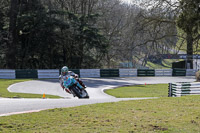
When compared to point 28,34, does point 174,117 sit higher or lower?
lower

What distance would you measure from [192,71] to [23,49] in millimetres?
21527

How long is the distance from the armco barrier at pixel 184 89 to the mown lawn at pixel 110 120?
7232 millimetres

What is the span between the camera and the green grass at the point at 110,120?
24.2 feet

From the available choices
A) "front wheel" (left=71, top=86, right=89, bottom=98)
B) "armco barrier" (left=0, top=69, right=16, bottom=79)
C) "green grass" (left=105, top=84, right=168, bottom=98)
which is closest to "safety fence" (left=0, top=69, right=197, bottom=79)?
"armco barrier" (left=0, top=69, right=16, bottom=79)

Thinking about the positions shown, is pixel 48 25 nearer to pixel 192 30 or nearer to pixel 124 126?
pixel 192 30

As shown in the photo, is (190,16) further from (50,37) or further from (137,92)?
(50,37)

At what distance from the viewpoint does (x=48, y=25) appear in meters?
40.7

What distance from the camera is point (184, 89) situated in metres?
18.3

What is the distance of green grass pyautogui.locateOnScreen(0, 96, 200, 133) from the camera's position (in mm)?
7368

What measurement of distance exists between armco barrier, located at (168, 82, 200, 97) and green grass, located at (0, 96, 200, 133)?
23.7 feet

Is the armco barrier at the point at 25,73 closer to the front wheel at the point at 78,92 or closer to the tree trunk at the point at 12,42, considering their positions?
the tree trunk at the point at 12,42

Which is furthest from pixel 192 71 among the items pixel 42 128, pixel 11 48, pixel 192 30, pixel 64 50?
pixel 42 128

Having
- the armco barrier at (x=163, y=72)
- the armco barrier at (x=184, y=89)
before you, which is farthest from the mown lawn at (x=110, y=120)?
the armco barrier at (x=163, y=72)

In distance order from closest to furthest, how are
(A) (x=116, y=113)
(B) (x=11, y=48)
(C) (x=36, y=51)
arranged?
(A) (x=116, y=113), (B) (x=11, y=48), (C) (x=36, y=51)
